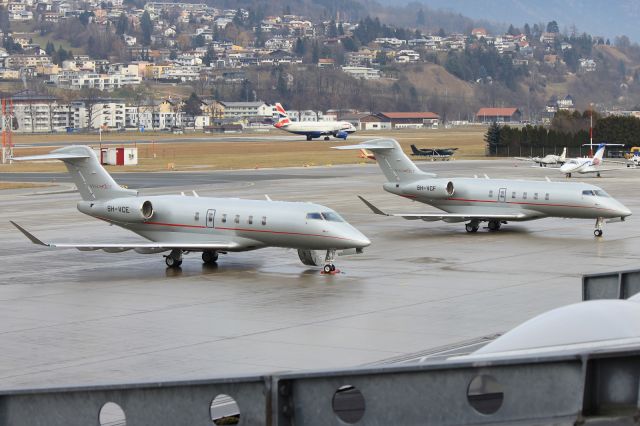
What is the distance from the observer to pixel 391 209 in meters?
62.6

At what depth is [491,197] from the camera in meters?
50.2

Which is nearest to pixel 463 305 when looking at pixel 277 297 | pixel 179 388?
pixel 277 297

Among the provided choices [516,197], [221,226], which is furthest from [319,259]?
[516,197]

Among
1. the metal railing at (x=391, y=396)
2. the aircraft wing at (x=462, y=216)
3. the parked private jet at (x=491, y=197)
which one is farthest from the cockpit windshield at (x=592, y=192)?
the metal railing at (x=391, y=396)

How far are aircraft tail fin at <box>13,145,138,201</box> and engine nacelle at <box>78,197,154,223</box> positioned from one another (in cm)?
127

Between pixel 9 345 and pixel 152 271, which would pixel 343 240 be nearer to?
pixel 152 271

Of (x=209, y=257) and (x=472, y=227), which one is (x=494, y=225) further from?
(x=209, y=257)

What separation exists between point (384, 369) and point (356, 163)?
109m

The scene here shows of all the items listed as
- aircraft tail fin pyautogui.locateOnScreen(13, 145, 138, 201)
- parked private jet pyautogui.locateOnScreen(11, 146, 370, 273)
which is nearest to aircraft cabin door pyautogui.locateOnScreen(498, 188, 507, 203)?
parked private jet pyautogui.locateOnScreen(11, 146, 370, 273)

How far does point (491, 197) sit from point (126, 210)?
17749mm

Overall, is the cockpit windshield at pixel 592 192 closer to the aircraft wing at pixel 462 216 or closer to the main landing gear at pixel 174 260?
the aircraft wing at pixel 462 216

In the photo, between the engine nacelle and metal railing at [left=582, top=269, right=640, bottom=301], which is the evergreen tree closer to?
the engine nacelle

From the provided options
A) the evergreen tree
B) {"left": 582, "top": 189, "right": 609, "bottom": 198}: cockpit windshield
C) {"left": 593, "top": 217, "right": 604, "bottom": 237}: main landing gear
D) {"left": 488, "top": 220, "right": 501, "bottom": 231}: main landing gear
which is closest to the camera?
{"left": 582, "top": 189, "right": 609, "bottom": 198}: cockpit windshield

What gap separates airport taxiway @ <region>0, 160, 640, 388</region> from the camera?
24.1 meters
